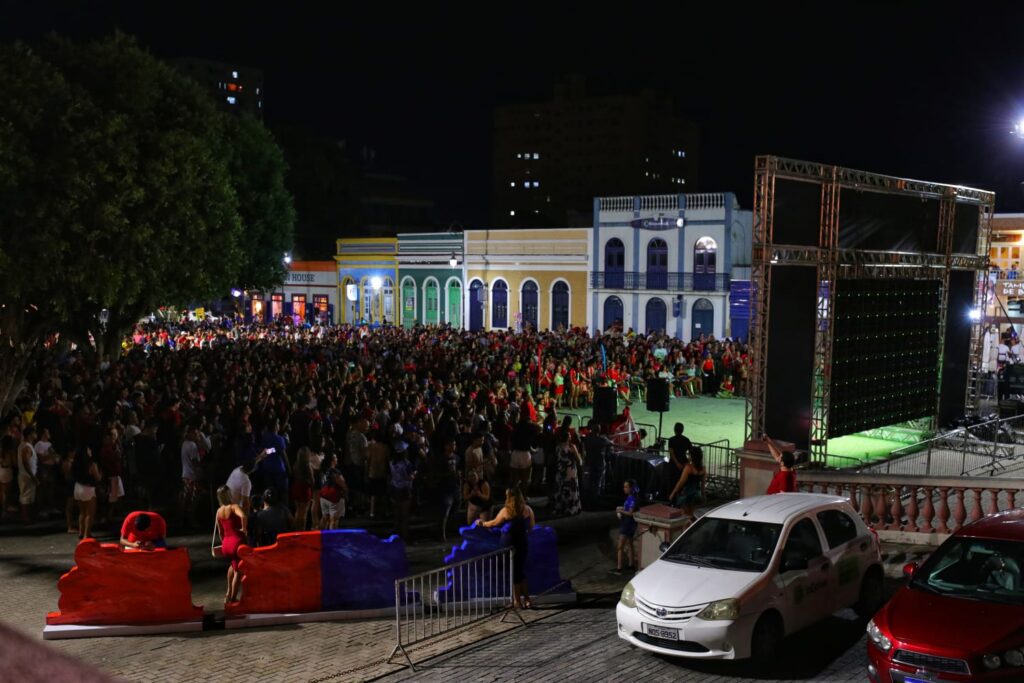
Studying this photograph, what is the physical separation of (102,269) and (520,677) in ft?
61.6

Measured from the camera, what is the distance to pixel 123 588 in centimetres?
963

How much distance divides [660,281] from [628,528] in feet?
106

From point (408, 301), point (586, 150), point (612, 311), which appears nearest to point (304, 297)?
point (408, 301)

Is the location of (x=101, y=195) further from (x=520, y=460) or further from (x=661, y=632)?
(x=661, y=632)

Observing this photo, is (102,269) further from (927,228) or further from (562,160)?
(562,160)

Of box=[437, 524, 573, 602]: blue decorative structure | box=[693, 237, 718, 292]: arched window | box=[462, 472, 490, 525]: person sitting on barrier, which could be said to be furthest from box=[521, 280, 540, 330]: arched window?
box=[437, 524, 573, 602]: blue decorative structure

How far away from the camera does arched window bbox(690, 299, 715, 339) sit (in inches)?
1622

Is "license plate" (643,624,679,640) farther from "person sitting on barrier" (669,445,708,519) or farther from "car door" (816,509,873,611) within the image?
"person sitting on barrier" (669,445,708,519)

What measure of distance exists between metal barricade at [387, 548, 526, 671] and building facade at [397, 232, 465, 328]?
40.6 metres

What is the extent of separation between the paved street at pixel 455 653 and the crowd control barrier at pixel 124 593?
0.67 ft

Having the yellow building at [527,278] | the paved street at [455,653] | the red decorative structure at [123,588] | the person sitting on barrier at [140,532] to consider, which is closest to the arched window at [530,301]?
the yellow building at [527,278]

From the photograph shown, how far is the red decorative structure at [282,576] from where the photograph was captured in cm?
984

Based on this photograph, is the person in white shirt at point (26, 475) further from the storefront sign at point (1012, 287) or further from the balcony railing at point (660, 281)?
the balcony railing at point (660, 281)

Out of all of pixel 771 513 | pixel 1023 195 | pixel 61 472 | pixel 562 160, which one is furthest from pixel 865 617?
pixel 562 160
